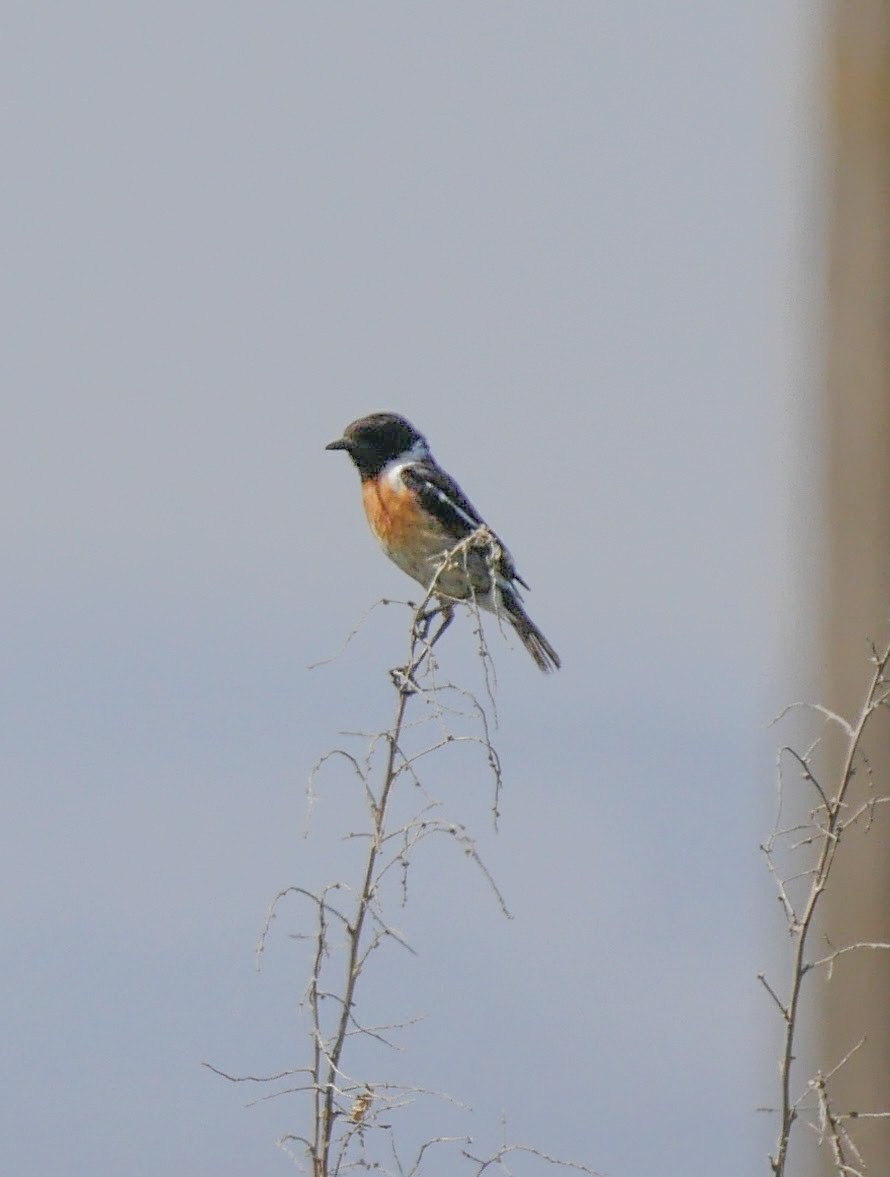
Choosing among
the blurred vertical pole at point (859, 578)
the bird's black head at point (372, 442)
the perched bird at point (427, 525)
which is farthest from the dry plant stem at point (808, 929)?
the bird's black head at point (372, 442)

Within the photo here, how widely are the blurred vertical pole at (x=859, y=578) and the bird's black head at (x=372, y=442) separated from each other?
309 cm

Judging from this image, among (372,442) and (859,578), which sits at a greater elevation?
(372,442)

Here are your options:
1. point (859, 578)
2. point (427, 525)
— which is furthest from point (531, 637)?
point (859, 578)

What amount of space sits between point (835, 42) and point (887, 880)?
1.14m

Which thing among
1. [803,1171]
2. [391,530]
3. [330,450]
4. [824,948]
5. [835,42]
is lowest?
[803,1171]

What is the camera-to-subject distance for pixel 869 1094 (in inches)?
101

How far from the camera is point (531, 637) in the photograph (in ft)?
17.3

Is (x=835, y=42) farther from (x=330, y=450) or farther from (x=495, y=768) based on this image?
(x=330, y=450)

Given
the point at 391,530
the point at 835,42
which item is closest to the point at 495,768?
the point at 835,42

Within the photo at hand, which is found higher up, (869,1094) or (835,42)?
(835,42)

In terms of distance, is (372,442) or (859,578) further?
(372,442)

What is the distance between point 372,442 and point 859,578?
10.8 feet

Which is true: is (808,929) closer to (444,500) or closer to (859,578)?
(859,578)

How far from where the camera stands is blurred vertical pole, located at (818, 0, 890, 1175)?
2.55 m
